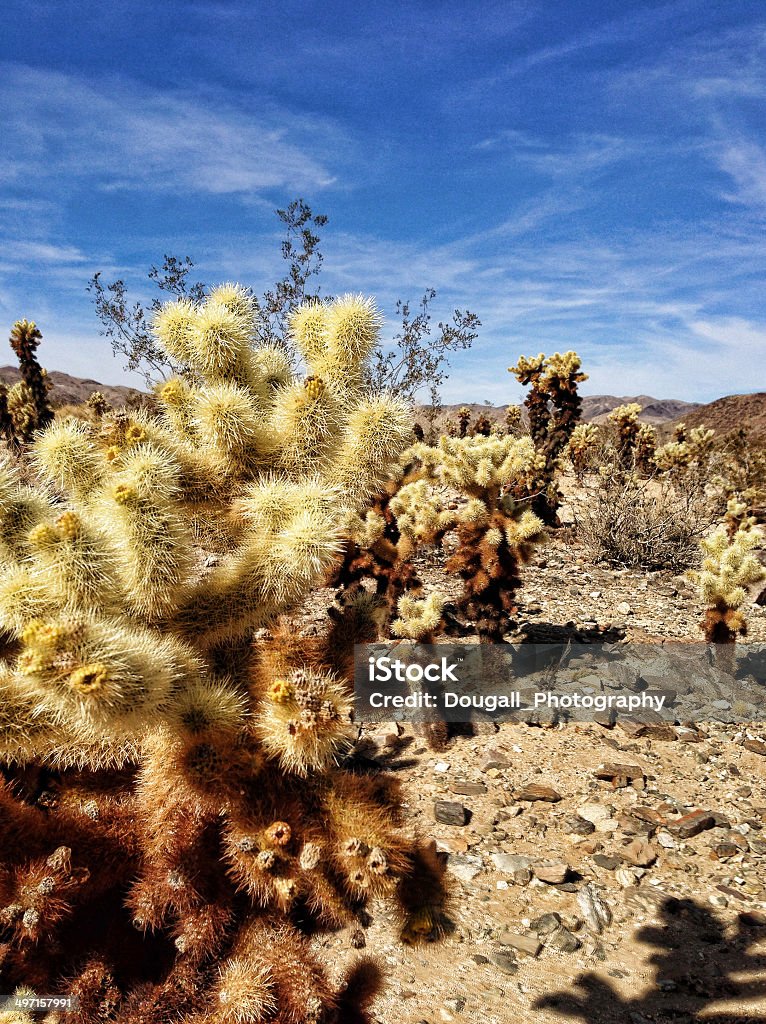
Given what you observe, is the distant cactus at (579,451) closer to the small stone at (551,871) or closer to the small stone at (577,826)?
the small stone at (577,826)

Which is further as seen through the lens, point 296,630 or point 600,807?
point 600,807

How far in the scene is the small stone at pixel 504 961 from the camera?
2518mm

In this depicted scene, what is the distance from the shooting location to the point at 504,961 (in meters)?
2.56

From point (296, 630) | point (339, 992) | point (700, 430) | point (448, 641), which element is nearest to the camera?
point (339, 992)

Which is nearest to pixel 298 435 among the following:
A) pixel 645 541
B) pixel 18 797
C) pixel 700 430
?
pixel 18 797

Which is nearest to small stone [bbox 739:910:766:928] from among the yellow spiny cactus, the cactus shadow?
the cactus shadow

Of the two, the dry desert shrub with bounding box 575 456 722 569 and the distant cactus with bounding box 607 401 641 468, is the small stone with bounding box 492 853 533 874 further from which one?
the distant cactus with bounding box 607 401 641 468

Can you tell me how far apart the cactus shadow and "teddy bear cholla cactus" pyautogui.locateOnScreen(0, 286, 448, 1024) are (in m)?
0.73

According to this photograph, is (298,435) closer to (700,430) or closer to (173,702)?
(173,702)

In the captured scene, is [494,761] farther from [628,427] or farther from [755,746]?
[628,427]

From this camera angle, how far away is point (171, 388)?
2.48 m

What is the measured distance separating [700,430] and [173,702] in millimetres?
16757

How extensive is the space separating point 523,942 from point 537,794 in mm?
1021

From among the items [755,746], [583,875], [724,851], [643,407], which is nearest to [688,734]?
[755,746]
